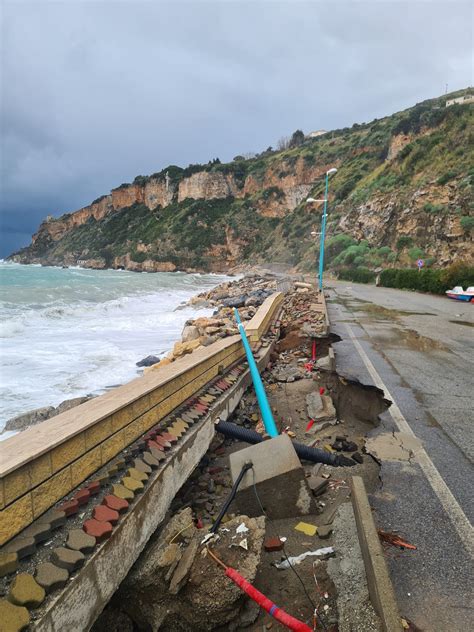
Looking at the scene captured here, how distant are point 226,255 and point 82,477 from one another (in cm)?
9764

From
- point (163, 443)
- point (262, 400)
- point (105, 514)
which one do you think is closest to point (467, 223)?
point (262, 400)

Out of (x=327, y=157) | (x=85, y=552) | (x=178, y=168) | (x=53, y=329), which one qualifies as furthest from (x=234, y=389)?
(x=178, y=168)

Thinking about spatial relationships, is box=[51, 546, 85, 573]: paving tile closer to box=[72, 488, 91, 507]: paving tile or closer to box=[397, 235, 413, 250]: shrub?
box=[72, 488, 91, 507]: paving tile

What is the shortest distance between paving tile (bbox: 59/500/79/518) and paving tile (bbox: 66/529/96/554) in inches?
7.2

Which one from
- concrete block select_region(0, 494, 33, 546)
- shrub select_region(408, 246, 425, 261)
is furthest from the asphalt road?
shrub select_region(408, 246, 425, 261)

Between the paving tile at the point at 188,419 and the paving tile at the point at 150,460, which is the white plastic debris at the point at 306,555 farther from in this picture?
the paving tile at the point at 188,419

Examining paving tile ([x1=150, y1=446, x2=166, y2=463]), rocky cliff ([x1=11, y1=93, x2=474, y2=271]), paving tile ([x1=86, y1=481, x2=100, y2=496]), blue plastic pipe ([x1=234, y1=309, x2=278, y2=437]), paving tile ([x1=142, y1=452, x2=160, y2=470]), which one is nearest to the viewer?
paving tile ([x1=86, y1=481, x2=100, y2=496])

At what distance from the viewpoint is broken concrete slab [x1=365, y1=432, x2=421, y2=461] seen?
4.35 meters

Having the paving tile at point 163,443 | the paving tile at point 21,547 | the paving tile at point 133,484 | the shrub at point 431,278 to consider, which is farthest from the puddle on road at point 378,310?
the paving tile at point 21,547

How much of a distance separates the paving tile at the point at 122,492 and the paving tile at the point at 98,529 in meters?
0.33

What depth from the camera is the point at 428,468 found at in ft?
13.3

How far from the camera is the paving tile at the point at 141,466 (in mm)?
3606

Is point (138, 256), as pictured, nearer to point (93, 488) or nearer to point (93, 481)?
point (93, 481)

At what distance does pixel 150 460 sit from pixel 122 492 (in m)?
0.56
